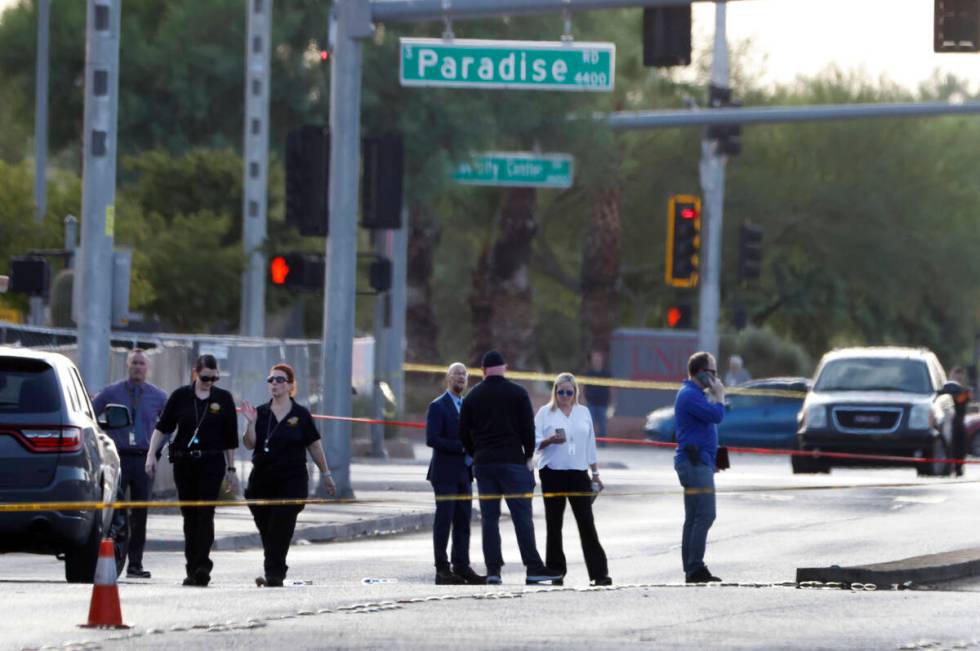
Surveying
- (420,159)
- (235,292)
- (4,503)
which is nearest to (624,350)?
(420,159)

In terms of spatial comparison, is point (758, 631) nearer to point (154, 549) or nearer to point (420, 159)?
point (154, 549)

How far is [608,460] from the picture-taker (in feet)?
129

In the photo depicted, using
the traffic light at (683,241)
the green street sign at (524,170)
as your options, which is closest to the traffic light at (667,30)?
the green street sign at (524,170)

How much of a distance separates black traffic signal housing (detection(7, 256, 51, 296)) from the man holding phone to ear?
11919mm

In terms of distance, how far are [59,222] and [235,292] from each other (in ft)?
9.61

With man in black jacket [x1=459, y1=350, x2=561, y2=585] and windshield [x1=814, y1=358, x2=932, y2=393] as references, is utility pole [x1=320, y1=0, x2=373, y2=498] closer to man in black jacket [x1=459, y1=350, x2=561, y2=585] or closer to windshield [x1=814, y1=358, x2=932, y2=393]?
man in black jacket [x1=459, y1=350, x2=561, y2=585]

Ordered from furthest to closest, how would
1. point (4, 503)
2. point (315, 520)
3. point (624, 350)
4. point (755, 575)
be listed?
1. point (624, 350)
2. point (315, 520)
3. point (755, 575)
4. point (4, 503)

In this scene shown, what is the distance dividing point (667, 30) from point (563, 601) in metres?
9.81

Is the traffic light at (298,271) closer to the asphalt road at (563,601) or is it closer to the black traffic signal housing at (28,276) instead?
the black traffic signal housing at (28,276)

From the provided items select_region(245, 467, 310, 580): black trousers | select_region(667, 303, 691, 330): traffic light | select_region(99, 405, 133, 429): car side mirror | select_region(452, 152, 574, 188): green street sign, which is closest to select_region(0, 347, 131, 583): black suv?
select_region(99, 405, 133, 429): car side mirror

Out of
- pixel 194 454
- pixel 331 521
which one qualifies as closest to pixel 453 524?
pixel 194 454

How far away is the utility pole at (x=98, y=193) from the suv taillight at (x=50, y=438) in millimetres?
6544

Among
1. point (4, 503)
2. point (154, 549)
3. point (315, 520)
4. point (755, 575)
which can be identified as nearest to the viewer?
point (4, 503)

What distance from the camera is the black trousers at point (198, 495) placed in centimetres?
1788
